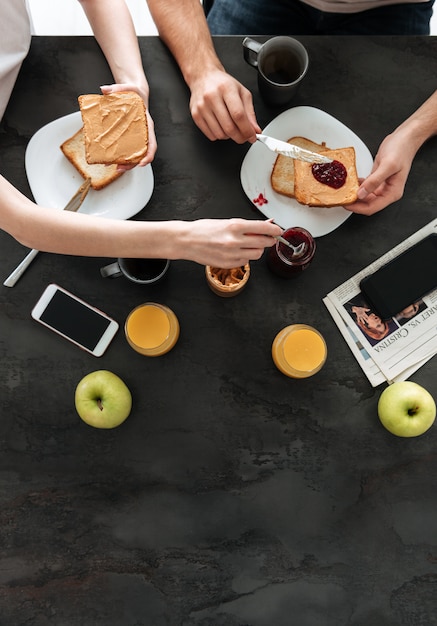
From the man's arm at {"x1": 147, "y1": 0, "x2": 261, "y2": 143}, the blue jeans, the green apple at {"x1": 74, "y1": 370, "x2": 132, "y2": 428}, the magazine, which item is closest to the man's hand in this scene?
the man's arm at {"x1": 147, "y1": 0, "x2": 261, "y2": 143}

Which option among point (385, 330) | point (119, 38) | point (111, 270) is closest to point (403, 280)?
point (385, 330)

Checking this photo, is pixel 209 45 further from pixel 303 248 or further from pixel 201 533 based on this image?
pixel 201 533

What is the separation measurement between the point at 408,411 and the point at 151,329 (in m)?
0.72

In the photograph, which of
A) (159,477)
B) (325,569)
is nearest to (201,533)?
(159,477)

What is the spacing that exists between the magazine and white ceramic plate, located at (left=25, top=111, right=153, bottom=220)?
0.61m

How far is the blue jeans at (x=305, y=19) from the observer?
1.58 metres

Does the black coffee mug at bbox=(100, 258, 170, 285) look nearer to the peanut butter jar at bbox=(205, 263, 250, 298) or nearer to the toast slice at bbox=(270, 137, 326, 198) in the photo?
the peanut butter jar at bbox=(205, 263, 250, 298)

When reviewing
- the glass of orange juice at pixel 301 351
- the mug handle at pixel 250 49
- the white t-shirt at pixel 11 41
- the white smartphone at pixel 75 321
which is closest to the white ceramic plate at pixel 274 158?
the mug handle at pixel 250 49

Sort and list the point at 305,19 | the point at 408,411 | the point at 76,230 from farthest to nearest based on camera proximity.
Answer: the point at 305,19 < the point at 408,411 < the point at 76,230

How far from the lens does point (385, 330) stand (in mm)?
1437

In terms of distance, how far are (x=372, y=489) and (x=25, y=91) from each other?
Answer: 1.47 meters

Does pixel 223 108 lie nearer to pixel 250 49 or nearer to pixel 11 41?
pixel 250 49

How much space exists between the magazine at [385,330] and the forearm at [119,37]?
0.78 m

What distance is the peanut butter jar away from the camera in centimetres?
136
